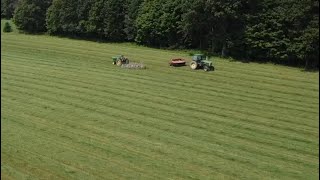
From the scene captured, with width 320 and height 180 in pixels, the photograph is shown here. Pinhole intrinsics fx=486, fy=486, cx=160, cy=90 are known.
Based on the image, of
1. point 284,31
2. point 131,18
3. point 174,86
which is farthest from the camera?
point 131,18

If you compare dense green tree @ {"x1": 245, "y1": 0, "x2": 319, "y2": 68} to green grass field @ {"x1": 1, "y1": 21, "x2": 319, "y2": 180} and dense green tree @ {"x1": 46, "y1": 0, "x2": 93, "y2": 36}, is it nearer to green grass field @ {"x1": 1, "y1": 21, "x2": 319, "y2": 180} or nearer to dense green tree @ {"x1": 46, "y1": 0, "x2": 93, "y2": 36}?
green grass field @ {"x1": 1, "y1": 21, "x2": 319, "y2": 180}

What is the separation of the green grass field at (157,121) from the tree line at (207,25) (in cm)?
251

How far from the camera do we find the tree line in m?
42.2

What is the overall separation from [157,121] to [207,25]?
992 inches

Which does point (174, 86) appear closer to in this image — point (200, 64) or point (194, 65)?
point (194, 65)

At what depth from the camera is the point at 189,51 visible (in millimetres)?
51781

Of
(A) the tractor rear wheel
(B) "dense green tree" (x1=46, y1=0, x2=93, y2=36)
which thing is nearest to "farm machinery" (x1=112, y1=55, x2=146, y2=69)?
(A) the tractor rear wheel

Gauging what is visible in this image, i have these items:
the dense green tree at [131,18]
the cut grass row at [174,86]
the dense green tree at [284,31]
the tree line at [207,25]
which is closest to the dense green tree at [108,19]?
the tree line at [207,25]

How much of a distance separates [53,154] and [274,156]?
9.53m

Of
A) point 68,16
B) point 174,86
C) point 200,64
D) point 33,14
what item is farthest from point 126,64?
point 33,14

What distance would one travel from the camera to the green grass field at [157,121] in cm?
1961

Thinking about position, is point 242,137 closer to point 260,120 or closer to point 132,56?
point 260,120

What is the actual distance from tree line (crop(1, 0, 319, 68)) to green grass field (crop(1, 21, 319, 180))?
8.22 feet

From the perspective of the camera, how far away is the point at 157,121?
26.0m
